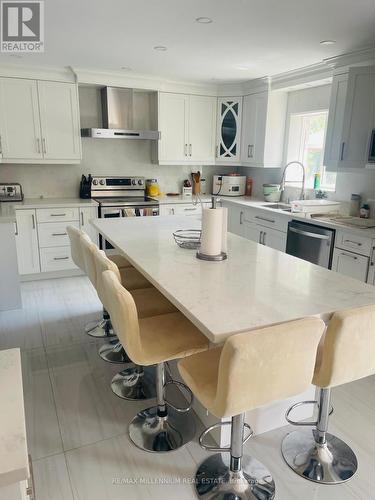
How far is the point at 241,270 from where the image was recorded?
195 cm

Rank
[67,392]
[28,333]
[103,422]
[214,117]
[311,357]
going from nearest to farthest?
[311,357]
[103,422]
[67,392]
[28,333]
[214,117]

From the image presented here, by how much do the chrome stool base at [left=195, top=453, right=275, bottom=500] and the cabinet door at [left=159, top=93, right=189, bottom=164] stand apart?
3860 millimetres

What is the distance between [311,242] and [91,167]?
9.78 ft

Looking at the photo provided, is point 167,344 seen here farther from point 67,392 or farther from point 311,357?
point 67,392

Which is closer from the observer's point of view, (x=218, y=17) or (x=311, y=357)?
(x=311, y=357)

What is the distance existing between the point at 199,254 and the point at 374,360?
→ 3.42 feet

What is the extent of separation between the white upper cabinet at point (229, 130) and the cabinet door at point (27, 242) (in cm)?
261

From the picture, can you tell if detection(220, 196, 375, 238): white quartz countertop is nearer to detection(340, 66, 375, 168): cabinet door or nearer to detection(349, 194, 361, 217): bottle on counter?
detection(349, 194, 361, 217): bottle on counter

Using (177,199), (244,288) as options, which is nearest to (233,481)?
(244,288)

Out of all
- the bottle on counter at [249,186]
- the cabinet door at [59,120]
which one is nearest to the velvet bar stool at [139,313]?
the cabinet door at [59,120]

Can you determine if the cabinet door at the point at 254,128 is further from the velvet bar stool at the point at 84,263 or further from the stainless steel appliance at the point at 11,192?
the stainless steel appliance at the point at 11,192

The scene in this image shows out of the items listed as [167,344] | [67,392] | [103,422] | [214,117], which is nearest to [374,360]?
[167,344]

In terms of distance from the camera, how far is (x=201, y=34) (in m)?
2.87

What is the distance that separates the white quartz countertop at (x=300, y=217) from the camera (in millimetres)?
3135
